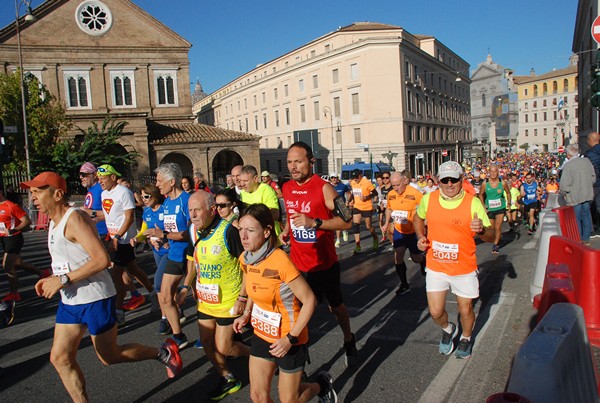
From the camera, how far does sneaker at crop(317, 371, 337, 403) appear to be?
12.1 feet

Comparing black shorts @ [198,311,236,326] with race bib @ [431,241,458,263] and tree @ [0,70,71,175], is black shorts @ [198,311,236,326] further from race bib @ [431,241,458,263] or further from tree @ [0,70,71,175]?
tree @ [0,70,71,175]

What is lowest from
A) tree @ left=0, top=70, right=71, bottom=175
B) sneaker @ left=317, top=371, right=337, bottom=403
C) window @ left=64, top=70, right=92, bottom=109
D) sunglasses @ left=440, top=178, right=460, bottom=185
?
sneaker @ left=317, top=371, right=337, bottom=403

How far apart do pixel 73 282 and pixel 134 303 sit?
12.2 feet

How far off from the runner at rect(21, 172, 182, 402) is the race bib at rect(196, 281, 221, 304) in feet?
2.50

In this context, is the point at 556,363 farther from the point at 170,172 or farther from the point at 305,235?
the point at 170,172

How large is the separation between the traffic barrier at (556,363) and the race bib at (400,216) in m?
4.47

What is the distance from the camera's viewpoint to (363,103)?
52.1 m

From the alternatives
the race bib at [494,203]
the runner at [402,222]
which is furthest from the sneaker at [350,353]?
the race bib at [494,203]

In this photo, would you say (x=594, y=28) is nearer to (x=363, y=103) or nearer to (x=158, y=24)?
(x=158, y=24)

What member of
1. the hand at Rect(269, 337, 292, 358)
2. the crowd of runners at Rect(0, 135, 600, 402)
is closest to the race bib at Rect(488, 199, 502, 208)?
the crowd of runners at Rect(0, 135, 600, 402)

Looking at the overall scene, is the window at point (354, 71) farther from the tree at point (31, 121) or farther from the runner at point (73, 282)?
the runner at point (73, 282)

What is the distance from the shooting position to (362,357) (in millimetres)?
4867

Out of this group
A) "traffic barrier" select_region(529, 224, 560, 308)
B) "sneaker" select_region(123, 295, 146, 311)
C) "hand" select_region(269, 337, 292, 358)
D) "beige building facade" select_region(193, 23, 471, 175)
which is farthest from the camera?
"beige building facade" select_region(193, 23, 471, 175)

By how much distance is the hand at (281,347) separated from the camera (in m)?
3.06
